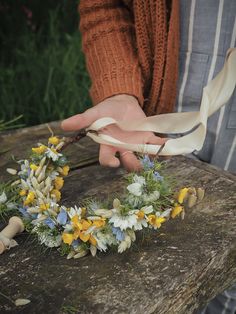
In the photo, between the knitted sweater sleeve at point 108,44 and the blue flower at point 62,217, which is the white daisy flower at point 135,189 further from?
the knitted sweater sleeve at point 108,44

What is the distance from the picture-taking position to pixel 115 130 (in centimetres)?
113

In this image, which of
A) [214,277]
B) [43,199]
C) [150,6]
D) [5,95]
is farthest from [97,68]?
[5,95]

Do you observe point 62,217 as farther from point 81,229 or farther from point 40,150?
point 40,150

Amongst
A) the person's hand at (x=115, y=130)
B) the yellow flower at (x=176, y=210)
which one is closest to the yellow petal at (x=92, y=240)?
the yellow flower at (x=176, y=210)

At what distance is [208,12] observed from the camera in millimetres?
1277

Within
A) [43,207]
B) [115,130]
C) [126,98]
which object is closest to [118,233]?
[43,207]

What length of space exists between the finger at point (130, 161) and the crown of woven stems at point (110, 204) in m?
0.07

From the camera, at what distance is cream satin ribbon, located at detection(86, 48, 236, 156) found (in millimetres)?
906

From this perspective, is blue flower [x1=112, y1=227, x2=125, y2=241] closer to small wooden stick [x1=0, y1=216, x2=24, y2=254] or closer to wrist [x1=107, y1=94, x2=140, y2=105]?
small wooden stick [x1=0, y1=216, x2=24, y2=254]

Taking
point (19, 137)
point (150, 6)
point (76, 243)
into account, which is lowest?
point (19, 137)

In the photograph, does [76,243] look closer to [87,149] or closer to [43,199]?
[43,199]

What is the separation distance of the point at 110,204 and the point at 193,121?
0.21 m

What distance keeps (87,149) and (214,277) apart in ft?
1.96

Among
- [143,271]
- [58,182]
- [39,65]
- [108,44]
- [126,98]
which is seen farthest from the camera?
[39,65]
